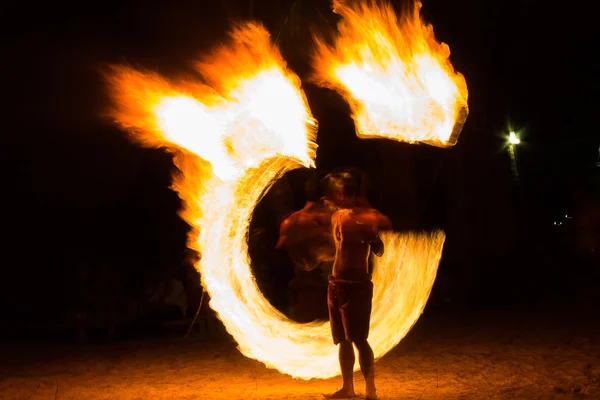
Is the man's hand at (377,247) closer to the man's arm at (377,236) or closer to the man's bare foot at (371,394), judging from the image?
the man's arm at (377,236)

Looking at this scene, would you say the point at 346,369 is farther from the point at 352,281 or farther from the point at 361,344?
the point at 352,281

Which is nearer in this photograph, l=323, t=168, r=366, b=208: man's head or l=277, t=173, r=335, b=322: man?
l=323, t=168, r=366, b=208: man's head

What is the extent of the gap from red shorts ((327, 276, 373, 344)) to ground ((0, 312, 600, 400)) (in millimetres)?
618

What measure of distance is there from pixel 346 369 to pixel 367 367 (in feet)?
0.81

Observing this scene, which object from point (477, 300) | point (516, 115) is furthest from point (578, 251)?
point (477, 300)

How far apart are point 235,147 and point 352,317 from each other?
205 centimetres

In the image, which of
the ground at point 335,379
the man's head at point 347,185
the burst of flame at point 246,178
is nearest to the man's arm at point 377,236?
the man's head at point 347,185

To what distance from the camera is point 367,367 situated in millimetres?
5535

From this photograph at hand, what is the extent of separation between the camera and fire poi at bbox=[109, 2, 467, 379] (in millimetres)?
6363

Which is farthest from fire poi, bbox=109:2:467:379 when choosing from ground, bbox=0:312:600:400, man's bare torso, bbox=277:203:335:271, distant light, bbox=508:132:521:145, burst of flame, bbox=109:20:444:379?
distant light, bbox=508:132:521:145

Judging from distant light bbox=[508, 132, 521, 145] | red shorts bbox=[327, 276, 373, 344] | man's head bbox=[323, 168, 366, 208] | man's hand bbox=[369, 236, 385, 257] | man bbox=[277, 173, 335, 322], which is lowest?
red shorts bbox=[327, 276, 373, 344]

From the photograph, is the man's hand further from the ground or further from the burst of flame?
the ground

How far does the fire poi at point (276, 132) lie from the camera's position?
20.9 ft

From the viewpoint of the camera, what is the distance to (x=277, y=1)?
1282cm
